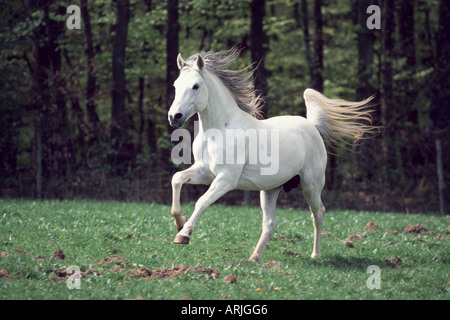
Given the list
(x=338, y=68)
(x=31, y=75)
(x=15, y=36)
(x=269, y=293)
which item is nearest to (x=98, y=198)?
(x=31, y=75)

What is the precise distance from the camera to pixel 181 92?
707 centimetres

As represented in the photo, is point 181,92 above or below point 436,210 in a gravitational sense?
above

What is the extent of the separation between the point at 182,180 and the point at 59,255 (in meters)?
1.82

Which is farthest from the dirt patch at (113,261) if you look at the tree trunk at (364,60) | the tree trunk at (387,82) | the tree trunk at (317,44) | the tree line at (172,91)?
the tree trunk at (317,44)

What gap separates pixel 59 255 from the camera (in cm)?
740

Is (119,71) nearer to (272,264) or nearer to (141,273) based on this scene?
(272,264)

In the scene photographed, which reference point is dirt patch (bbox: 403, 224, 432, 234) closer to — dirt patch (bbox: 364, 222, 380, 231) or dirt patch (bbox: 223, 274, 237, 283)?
dirt patch (bbox: 364, 222, 380, 231)

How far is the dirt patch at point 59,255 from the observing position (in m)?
7.35

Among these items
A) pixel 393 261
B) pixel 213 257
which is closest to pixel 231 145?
pixel 213 257

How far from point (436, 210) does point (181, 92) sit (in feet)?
38.8

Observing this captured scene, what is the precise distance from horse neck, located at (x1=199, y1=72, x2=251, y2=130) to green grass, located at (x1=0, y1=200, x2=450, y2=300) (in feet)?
5.86

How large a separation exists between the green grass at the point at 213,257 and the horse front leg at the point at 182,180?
1.93 feet

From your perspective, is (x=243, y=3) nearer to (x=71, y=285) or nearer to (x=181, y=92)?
(x=181, y=92)

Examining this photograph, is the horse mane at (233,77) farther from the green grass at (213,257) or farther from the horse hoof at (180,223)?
the green grass at (213,257)
